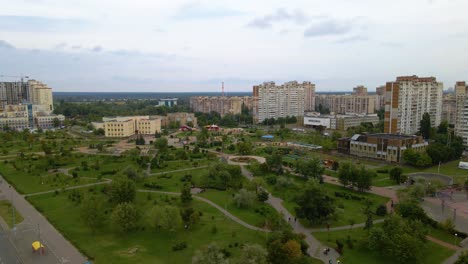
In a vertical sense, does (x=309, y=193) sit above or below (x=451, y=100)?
below

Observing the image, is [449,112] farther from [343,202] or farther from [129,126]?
[129,126]

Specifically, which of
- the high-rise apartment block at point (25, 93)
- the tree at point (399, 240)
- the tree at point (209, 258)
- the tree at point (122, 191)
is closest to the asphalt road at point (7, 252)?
the tree at point (122, 191)

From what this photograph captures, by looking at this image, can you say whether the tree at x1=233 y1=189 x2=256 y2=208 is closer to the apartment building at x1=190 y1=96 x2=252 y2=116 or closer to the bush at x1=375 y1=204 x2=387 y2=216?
the bush at x1=375 y1=204 x2=387 y2=216

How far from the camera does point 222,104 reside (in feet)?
393

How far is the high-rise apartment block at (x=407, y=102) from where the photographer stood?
58.5m

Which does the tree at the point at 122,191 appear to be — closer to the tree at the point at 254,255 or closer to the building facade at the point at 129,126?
the tree at the point at 254,255

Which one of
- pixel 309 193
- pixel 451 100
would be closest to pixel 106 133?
pixel 309 193

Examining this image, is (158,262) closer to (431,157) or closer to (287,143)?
(431,157)

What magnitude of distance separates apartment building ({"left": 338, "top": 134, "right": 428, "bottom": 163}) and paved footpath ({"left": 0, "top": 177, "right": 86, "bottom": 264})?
40.5 metres

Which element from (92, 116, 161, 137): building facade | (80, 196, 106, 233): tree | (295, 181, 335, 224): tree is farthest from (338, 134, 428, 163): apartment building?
(92, 116, 161, 137): building facade

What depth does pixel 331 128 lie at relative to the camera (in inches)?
3339

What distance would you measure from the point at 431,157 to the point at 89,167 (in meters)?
42.9

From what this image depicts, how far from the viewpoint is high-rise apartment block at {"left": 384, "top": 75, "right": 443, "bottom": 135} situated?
5853 cm

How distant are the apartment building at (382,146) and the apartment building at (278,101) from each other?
45.1 metres
